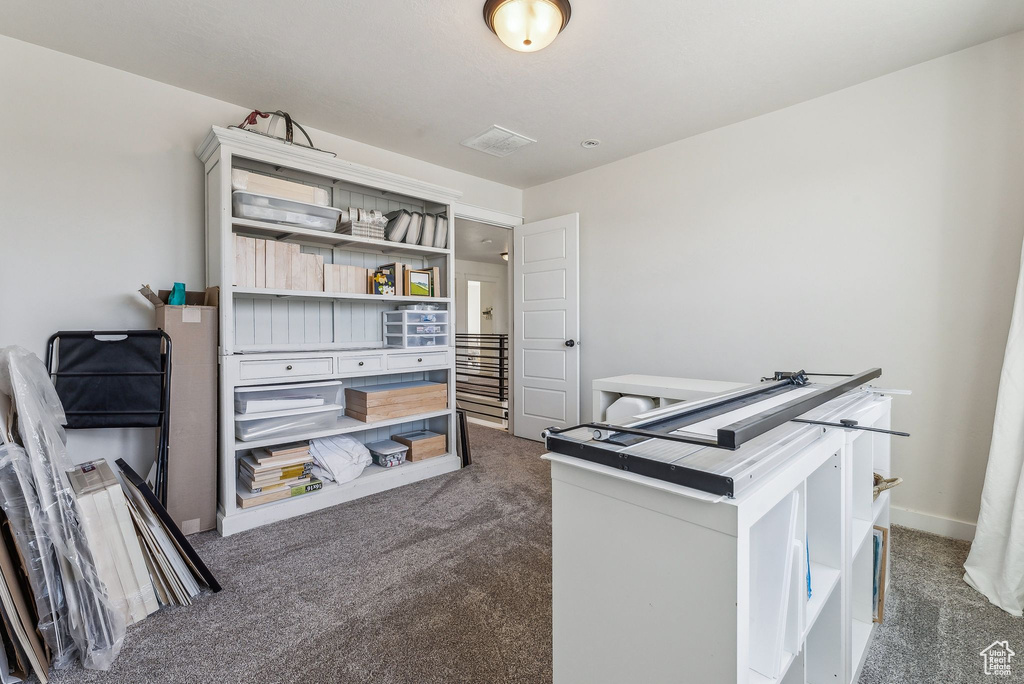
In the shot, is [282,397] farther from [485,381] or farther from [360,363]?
[485,381]

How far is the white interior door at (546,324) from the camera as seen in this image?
12.9ft

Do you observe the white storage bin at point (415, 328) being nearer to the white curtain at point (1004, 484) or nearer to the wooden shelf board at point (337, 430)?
the wooden shelf board at point (337, 430)

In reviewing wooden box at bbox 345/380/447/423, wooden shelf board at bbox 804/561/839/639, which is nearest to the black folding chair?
wooden box at bbox 345/380/447/423

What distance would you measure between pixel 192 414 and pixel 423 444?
1437mm

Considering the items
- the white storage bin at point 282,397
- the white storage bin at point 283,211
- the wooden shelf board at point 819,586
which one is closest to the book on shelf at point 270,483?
the white storage bin at point 282,397

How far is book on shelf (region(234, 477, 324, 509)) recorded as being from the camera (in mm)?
2443

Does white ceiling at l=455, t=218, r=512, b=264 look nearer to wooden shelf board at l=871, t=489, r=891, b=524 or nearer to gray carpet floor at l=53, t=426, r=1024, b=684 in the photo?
gray carpet floor at l=53, t=426, r=1024, b=684

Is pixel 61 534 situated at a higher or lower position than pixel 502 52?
lower

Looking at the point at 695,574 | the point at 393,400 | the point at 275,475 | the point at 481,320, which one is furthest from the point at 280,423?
the point at 481,320

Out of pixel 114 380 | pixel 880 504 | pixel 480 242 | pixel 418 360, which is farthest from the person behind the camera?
pixel 480 242

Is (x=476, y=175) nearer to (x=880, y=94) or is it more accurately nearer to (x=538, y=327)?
(x=538, y=327)

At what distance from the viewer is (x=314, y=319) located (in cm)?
303

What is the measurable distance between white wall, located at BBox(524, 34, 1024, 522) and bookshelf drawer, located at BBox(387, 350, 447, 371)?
162 cm

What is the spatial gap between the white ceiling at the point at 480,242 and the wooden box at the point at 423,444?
2189 millimetres
